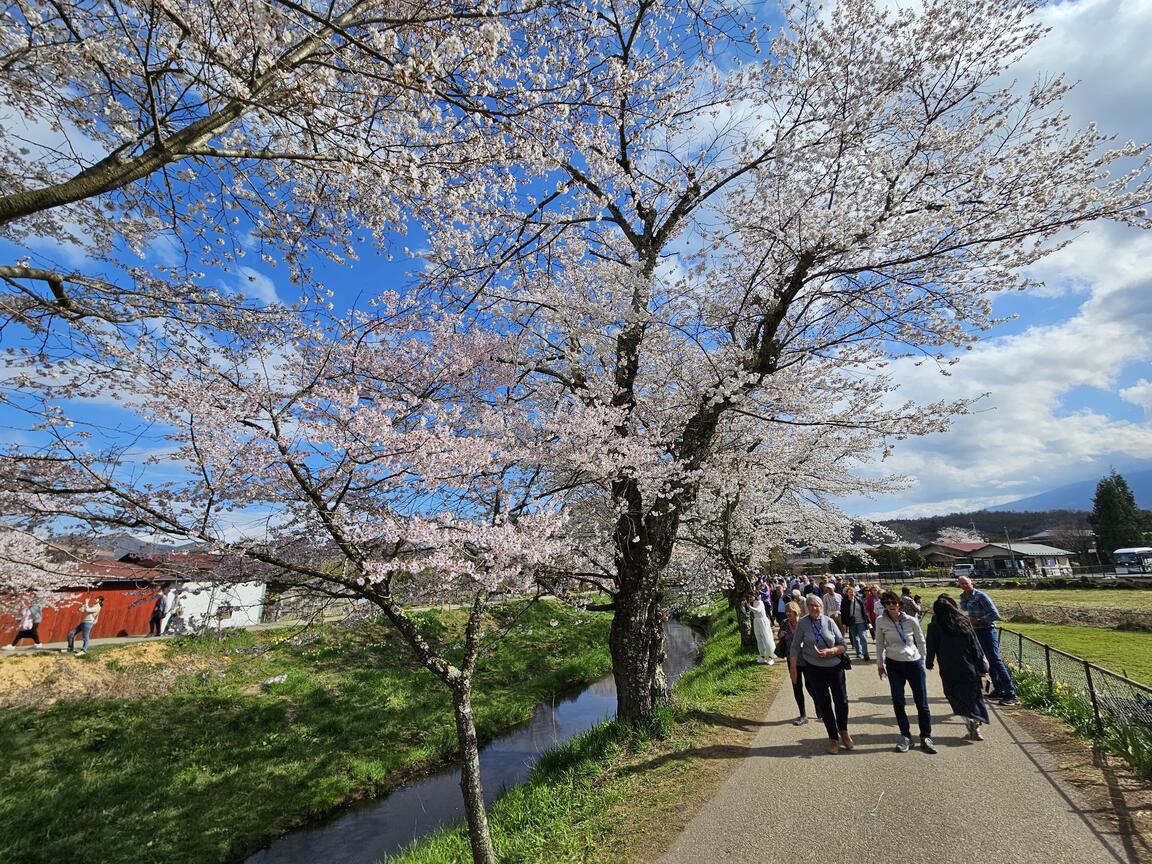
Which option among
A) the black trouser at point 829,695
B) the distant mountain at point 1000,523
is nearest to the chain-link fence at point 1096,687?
the black trouser at point 829,695

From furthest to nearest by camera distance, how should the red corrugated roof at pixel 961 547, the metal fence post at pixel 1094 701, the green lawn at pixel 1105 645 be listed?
the red corrugated roof at pixel 961 547 → the green lawn at pixel 1105 645 → the metal fence post at pixel 1094 701

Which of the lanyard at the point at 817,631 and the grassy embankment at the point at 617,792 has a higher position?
the lanyard at the point at 817,631

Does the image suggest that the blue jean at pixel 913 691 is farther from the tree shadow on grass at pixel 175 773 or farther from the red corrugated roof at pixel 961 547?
the red corrugated roof at pixel 961 547

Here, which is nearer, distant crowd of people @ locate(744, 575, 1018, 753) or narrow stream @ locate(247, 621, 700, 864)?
distant crowd of people @ locate(744, 575, 1018, 753)

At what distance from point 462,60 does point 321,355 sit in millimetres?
3507

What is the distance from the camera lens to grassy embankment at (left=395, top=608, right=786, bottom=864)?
15.5 feet

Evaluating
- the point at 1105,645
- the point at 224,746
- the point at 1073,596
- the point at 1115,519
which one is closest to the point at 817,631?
the point at 224,746

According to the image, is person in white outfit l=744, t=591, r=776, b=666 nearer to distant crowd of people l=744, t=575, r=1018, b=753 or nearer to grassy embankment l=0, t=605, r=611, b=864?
distant crowd of people l=744, t=575, r=1018, b=753

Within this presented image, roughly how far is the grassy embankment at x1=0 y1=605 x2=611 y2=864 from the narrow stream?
0.47 meters

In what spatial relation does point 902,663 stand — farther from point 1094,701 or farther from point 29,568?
point 29,568

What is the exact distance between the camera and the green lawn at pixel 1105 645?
442 inches

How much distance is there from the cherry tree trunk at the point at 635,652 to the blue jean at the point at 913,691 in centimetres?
305

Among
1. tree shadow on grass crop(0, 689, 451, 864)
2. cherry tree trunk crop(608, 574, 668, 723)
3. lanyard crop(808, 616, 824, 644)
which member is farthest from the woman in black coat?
tree shadow on grass crop(0, 689, 451, 864)

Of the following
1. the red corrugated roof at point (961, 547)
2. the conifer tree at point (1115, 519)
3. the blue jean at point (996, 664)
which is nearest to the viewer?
the blue jean at point (996, 664)
